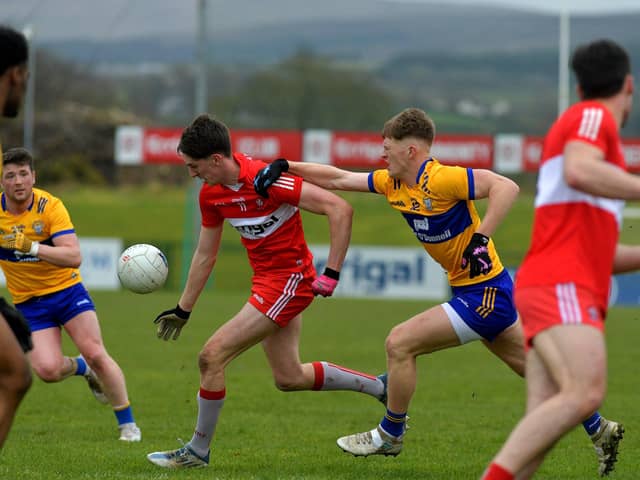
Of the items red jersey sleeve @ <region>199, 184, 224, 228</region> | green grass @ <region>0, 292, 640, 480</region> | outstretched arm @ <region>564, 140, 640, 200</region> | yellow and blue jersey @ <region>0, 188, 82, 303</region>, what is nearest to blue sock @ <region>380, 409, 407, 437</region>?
green grass @ <region>0, 292, 640, 480</region>

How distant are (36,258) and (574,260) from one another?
4668mm

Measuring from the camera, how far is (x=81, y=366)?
9.05m

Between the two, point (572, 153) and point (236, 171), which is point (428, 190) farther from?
point (572, 153)

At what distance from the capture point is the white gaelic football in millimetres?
7531

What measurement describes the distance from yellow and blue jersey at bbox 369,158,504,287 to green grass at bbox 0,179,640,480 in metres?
1.33

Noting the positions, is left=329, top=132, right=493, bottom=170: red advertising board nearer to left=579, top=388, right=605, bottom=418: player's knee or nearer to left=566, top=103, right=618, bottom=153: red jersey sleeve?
left=566, top=103, right=618, bottom=153: red jersey sleeve

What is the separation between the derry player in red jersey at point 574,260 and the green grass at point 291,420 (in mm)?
2420

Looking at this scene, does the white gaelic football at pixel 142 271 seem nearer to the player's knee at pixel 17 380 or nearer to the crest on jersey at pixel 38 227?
the crest on jersey at pixel 38 227

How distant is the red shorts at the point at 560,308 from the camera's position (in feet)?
15.3

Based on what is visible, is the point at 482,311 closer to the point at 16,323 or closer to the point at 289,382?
the point at 289,382

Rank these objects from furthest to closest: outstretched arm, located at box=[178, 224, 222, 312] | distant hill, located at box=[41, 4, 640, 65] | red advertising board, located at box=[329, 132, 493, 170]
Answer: distant hill, located at box=[41, 4, 640, 65] → red advertising board, located at box=[329, 132, 493, 170] → outstretched arm, located at box=[178, 224, 222, 312]

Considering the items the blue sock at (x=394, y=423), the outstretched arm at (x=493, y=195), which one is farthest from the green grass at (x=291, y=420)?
the outstretched arm at (x=493, y=195)

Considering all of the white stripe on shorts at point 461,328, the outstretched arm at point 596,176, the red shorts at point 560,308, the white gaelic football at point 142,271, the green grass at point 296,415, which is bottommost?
the green grass at point 296,415

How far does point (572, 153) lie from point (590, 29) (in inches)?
1906
